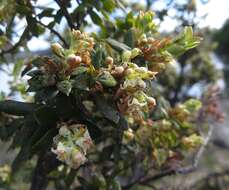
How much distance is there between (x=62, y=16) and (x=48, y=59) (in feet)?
Result: 1.68

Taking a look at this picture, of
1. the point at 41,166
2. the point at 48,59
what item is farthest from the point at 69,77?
the point at 41,166

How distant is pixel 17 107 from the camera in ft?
5.73

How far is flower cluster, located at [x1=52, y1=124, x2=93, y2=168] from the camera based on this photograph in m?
1.46

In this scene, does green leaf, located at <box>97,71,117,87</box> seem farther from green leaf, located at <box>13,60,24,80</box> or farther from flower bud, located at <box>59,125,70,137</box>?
green leaf, located at <box>13,60,24,80</box>

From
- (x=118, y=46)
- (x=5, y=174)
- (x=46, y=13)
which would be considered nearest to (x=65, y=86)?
(x=118, y=46)

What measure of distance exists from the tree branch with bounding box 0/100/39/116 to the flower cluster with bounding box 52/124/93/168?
0.17 metres

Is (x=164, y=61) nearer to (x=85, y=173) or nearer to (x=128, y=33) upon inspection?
(x=128, y=33)

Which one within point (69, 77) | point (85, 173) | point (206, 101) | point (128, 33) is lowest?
point (85, 173)

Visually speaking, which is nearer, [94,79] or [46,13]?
[94,79]

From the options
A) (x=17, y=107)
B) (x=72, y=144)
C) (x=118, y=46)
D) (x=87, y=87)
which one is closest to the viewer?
(x=72, y=144)

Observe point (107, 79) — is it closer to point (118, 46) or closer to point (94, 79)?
point (94, 79)

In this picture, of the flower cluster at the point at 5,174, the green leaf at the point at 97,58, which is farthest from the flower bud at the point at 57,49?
the flower cluster at the point at 5,174

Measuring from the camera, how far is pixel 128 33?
2.02 metres

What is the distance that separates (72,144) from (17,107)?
32 centimetres
